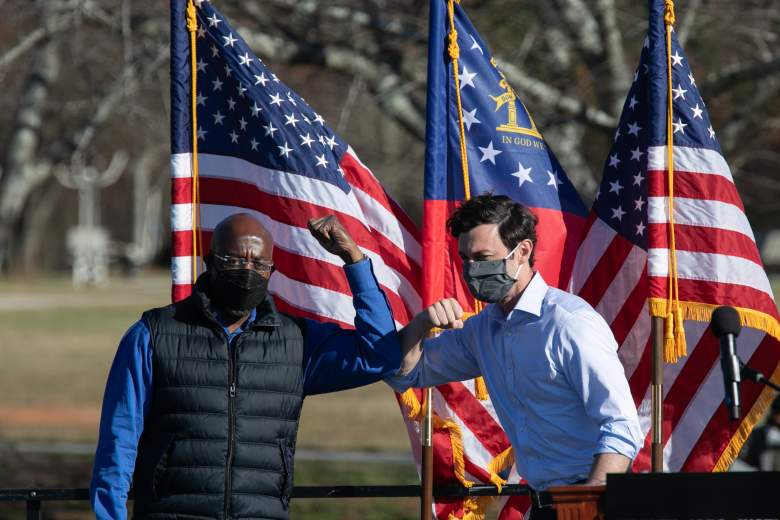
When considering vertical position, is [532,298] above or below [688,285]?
below

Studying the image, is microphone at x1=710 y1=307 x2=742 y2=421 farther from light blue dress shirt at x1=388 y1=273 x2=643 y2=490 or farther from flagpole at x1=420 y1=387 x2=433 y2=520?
flagpole at x1=420 y1=387 x2=433 y2=520

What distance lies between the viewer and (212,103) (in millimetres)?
5973

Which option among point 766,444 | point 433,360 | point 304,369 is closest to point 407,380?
point 433,360

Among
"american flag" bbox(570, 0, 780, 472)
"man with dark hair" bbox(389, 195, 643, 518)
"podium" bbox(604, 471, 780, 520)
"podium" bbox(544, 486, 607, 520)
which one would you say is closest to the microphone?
"podium" bbox(604, 471, 780, 520)

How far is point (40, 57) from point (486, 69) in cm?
481

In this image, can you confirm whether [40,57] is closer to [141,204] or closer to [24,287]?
[24,287]

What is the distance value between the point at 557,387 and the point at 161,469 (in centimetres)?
129

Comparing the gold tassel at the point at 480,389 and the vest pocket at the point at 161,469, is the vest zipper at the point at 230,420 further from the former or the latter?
the gold tassel at the point at 480,389

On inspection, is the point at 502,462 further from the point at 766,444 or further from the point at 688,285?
the point at 766,444

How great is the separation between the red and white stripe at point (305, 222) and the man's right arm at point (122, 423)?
1439 mm

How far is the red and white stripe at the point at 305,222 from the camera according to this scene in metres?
5.86

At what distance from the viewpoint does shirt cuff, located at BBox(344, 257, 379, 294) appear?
464cm

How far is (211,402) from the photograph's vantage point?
14.4 ft

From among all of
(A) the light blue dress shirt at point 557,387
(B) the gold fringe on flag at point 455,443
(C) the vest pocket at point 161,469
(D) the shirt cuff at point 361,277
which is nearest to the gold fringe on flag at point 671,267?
(B) the gold fringe on flag at point 455,443
